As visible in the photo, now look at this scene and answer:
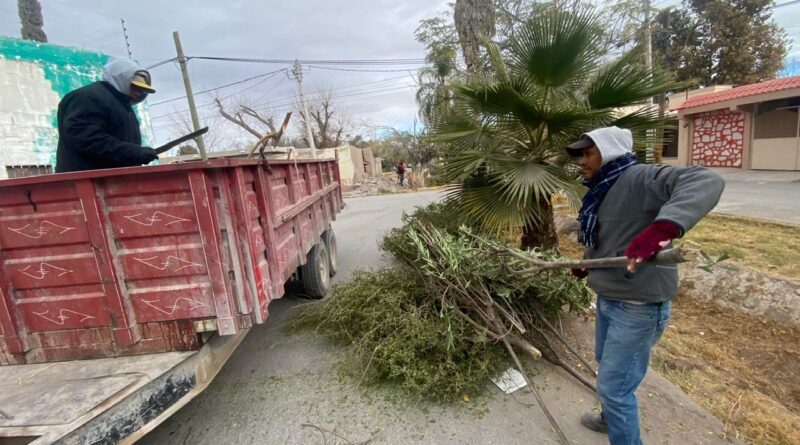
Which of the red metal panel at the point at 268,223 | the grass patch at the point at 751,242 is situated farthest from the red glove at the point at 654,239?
the grass patch at the point at 751,242

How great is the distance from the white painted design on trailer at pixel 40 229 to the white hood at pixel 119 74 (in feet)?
3.97

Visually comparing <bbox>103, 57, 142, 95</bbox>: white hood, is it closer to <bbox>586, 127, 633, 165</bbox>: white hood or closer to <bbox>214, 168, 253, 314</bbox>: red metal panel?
<bbox>214, 168, 253, 314</bbox>: red metal panel

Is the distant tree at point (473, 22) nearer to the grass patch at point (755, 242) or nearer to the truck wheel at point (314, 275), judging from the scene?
the grass patch at point (755, 242)

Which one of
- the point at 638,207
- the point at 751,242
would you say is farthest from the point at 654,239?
the point at 751,242

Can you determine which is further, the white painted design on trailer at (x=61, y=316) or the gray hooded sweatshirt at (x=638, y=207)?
the white painted design on trailer at (x=61, y=316)

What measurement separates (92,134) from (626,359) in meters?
3.46

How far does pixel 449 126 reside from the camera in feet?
16.0

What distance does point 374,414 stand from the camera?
8.59 feet

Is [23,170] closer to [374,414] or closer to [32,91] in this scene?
[32,91]

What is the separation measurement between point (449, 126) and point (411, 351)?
3.03 m

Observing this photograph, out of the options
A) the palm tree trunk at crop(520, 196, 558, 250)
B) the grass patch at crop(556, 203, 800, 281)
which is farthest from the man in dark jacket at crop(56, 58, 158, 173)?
the grass patch at crop(556, 203, 800, 281)

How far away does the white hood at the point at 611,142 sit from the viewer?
1.97 metres

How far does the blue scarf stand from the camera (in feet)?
6.62

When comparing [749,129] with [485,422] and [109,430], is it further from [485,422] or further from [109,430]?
[109,430]
